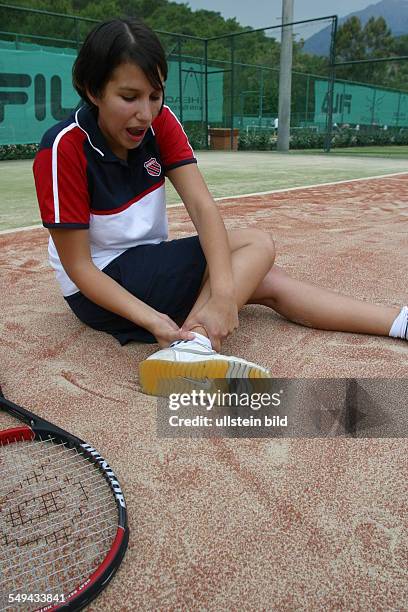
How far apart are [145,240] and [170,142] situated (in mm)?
302

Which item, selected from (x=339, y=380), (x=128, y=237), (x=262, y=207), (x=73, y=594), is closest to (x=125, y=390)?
(x=128, y=237)

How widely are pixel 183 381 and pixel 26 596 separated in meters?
0.61

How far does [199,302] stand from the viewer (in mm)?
1540

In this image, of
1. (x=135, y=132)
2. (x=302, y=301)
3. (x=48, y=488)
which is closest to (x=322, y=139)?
(x=302, y=301)

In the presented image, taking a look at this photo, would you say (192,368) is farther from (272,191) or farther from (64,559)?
(272,191)

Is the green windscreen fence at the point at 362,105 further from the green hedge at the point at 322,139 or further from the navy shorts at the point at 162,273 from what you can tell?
the navy shorts at the point at 162,273

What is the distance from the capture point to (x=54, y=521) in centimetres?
97

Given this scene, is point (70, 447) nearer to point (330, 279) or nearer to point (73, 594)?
point (73, 594)

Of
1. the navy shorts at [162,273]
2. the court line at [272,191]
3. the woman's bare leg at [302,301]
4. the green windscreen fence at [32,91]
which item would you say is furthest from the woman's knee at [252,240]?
the green windscreen fence at [32,91]

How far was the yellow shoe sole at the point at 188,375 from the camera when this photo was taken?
1.27 meters

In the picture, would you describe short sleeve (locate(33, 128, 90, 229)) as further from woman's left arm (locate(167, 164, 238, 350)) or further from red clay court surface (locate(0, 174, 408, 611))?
red clay court surface (locate(0, 174, 408, 611))

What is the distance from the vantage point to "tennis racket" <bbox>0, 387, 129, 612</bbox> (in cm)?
82

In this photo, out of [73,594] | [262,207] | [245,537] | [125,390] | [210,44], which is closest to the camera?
[73,594]

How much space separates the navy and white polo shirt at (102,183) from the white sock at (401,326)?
78 centimetres
